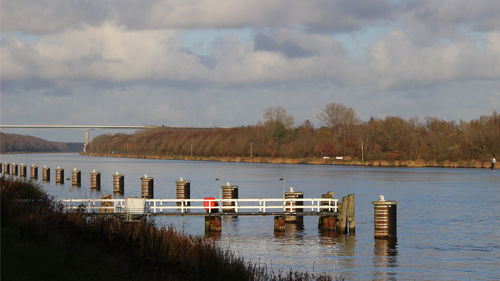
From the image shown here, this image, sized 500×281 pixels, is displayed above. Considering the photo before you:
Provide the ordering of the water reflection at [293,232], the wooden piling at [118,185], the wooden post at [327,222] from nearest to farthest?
the water reflection at [293,232]
the wooden post at [327,222]
the wooden piling at [118,185]

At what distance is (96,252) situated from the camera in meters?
17.7

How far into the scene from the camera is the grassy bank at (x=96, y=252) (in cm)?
1541

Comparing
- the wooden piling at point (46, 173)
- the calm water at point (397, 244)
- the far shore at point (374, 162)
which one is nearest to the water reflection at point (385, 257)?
the calm water at point (397, 244)

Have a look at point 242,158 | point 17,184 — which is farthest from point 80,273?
point 242,158

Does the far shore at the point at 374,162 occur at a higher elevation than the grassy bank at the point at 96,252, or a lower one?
higher

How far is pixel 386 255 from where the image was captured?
1115 inches

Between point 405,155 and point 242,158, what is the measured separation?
173 feet

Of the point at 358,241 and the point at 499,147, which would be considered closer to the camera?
the point at 358,241

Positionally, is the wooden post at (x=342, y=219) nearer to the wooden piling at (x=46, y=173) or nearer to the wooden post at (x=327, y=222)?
the wooden post at (x=327, y=222)

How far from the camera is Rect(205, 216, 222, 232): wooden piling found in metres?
34.4

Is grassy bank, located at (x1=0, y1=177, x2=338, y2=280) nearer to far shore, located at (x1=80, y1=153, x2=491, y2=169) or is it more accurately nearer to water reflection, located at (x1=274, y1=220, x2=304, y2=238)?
water reflection, located at (x1=274, y1=220, x2=304, y2=238)

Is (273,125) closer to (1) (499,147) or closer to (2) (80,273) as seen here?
(1) (499,147)

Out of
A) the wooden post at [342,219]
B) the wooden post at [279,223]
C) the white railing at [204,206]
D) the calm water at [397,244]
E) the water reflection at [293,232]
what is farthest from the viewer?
the wooden post at [279,223]

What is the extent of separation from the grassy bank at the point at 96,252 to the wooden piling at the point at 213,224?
41.2 feet
